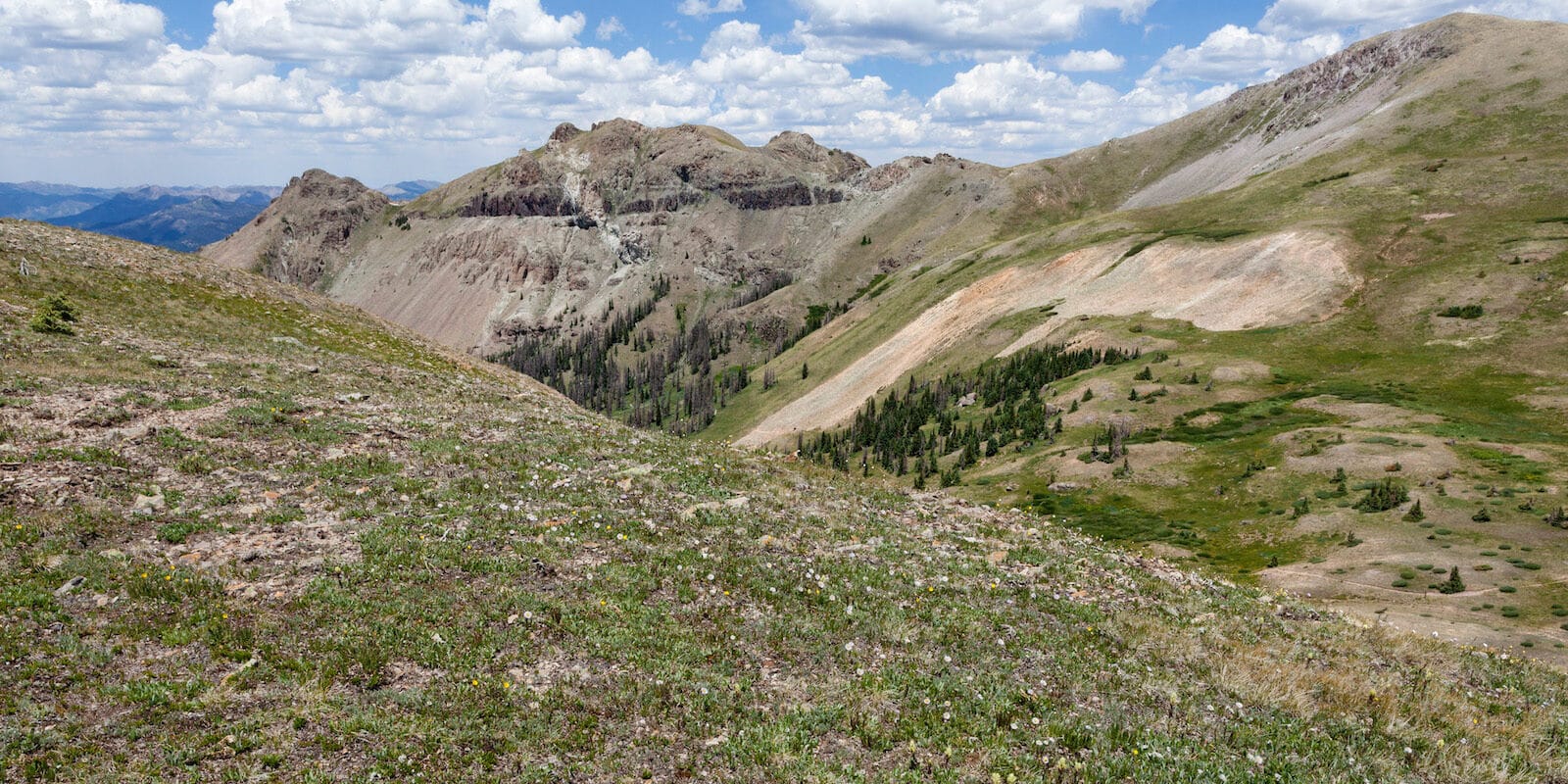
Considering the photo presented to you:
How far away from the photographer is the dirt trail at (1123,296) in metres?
97.4

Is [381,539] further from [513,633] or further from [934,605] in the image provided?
[934,605]

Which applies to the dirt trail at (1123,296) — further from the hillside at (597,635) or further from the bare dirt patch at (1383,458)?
the hillside at (597,635)

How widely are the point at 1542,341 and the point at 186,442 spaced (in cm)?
10531

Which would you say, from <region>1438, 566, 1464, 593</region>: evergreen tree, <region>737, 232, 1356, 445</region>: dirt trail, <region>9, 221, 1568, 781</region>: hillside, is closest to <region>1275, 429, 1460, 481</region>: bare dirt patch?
<region>1438, 566, 1464, 593</region>: evergreen tree

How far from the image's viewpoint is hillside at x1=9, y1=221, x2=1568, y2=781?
12875 millimetres

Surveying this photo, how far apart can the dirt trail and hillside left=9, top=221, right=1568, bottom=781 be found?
88.4 meters

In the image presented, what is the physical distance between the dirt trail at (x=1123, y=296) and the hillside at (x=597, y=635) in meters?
88.4

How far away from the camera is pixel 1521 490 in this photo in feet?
155

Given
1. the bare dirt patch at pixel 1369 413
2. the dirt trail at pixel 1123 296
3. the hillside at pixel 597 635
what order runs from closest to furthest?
the hillside at pixel 597 635, the bare dirt patch at pixel 1369 413, the dirt trail at pixel 1123 296

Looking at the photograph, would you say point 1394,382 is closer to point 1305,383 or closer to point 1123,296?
point 1305,383

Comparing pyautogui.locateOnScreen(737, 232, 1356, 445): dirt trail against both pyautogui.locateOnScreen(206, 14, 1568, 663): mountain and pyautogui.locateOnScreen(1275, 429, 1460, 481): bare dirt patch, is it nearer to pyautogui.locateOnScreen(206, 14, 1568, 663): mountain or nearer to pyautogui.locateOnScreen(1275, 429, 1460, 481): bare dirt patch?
pyautogui.locateOnScreen(206, 14, 1568, 663): mountain

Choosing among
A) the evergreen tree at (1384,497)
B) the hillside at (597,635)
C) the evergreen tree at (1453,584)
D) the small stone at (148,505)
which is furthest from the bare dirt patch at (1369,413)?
the small stone at (148,505)

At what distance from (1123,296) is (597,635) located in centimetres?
11820

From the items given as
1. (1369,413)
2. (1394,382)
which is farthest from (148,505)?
(1394,382)
